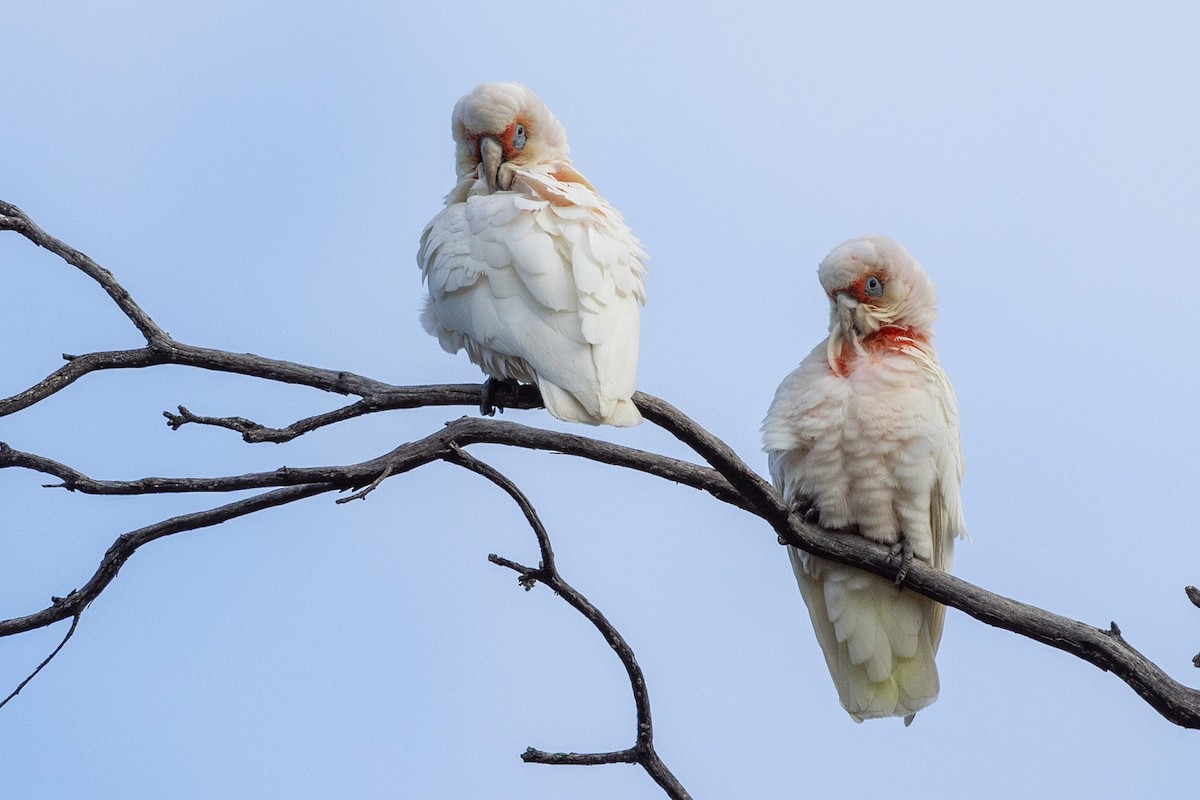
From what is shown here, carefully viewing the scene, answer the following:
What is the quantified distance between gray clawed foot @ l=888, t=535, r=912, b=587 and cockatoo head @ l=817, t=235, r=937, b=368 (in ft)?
2.03

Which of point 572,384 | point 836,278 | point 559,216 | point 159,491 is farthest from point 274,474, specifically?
point 836,278

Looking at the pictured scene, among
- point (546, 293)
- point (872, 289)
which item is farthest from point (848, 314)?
point (546, 293)

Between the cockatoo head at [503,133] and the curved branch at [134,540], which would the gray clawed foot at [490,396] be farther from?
the cockatoo head at [503,133]

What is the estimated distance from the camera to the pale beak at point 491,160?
13.3 ft

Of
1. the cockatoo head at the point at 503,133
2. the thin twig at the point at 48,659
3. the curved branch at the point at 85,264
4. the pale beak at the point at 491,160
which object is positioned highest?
the cockatoo head at the point at 503,133

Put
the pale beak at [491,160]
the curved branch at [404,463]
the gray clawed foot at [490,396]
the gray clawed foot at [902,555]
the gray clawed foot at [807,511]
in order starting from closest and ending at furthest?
the curved branch at [404,463]
the gray clawed foot at [490,396]
the gray clawed foot at [902,555]
the gray clawed foot at [807,511]
the pale beak at [491,160]

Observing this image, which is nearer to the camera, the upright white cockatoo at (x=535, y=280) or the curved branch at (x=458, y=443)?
the curved branch at (x=458, y=443)

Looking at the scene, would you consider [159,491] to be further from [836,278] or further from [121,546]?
[836,278]

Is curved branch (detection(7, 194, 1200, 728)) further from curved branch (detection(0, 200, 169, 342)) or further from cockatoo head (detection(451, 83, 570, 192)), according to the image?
cockatoo head (detection(451, 83, 570, 192))

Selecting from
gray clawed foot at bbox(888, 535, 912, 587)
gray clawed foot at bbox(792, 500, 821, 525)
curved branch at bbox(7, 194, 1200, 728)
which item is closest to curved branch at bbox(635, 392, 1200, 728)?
curved branch at bbox(7, 194, 1200, 728)

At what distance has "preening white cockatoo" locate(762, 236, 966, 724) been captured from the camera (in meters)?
3.55

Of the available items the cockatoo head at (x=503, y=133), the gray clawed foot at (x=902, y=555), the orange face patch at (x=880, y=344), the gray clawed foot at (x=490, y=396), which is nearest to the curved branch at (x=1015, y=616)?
the gray clawed foot at (x=902, y=555)

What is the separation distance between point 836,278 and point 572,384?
105cm

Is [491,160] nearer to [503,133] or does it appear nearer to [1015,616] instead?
[503,133]
